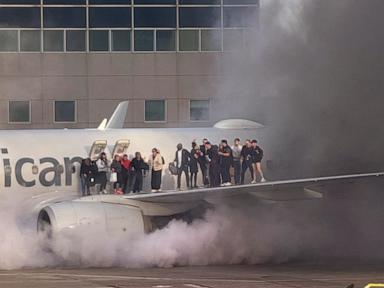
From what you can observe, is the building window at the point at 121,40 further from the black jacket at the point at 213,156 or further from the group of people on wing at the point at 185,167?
the black jacket at the point at 213,156

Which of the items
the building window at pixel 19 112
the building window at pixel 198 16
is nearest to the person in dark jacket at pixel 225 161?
the building window at pixel 198 16

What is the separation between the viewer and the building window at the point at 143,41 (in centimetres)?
4588

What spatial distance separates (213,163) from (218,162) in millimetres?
127

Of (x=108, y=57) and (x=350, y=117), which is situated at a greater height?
(x=108, y=57)

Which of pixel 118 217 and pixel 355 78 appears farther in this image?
pixel 355 78

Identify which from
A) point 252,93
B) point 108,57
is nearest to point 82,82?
point 108,57

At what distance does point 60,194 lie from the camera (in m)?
27.8

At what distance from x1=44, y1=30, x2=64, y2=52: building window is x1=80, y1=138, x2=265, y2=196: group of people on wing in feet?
58.8

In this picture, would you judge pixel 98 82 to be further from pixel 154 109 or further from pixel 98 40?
pixel 154 109

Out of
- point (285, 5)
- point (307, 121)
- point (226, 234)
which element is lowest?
point (226, 234)

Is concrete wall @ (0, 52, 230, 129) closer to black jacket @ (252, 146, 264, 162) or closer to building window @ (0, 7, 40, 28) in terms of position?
building window @ (0, 7, 40, 28)

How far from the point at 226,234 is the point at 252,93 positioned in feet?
13.8

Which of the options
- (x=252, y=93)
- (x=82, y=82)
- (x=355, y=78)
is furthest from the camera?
(x=82, y=82)

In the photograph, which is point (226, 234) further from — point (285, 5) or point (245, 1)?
point (245, 1)
